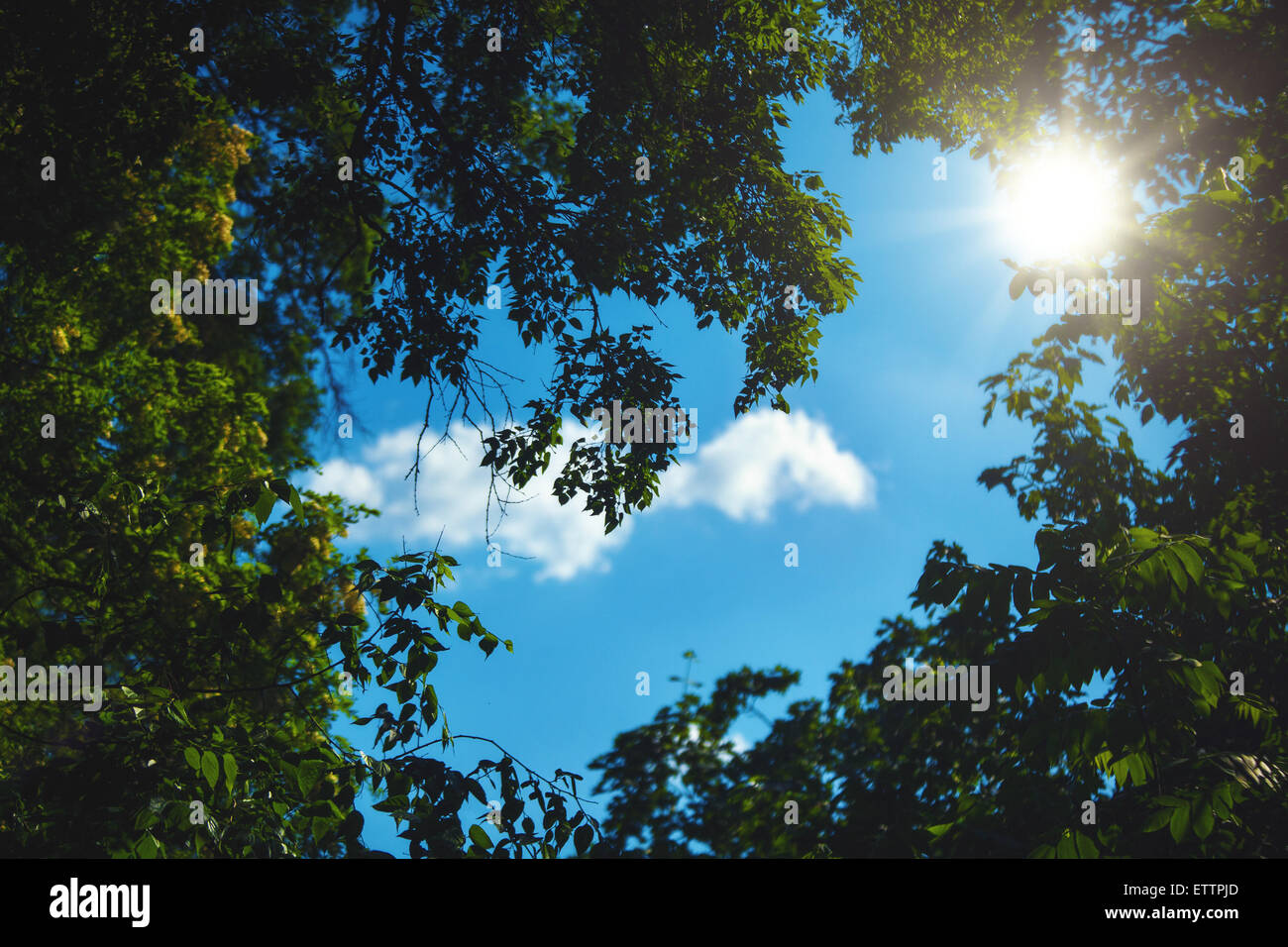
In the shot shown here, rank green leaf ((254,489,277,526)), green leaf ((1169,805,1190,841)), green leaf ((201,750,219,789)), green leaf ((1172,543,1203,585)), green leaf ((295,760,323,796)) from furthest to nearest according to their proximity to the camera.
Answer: green leaf ((254,489,277,526)) < green leaf ((295,760,323,796)) < green leaf ((201,750,219,789)) < green leaf ((1172,543,1203,585)) < green leaf ((1169,805,1190,841))

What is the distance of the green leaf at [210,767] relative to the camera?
2926 mm

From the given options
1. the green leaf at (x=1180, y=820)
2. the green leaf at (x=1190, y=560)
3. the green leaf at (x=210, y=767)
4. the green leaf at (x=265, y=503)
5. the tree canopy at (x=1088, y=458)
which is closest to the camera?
the green leaf at (x=1180, y=820)

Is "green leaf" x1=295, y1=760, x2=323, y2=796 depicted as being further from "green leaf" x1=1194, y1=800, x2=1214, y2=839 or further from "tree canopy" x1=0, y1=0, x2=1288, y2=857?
"green leaf" x1=1194, y1=800, x2=1214, y2=839

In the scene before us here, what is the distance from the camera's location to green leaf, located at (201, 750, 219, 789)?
2926 millimetres

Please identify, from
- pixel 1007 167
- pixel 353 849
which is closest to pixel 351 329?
A: pixel 353 849

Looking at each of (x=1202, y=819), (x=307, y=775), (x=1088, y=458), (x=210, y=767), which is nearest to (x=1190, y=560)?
(x=1202, y=819)

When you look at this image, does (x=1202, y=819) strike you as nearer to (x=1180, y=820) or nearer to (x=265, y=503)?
(x=1180, y=820)

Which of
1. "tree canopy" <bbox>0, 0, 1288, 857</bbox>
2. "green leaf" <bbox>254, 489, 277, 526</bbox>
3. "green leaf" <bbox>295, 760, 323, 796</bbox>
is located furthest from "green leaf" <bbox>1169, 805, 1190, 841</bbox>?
"green leaf" <bbox>254, 489, 277, 526</bbox>

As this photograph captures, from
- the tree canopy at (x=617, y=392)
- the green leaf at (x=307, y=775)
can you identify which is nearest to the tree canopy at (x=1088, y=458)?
the tree canopy at (x=617, y=392)

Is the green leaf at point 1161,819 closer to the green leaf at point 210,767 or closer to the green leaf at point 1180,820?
the green leaf at point 1180,820

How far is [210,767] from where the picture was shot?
2.95 meters

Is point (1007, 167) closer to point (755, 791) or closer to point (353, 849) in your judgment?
point (755, 791)

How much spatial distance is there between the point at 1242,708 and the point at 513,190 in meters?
6.95
